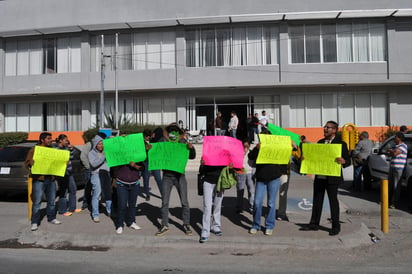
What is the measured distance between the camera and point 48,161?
274 inches

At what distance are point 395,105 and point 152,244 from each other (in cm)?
2104

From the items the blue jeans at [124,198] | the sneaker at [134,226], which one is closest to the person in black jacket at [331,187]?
the sneaker at [134,226]

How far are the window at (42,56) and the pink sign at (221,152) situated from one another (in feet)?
68.4

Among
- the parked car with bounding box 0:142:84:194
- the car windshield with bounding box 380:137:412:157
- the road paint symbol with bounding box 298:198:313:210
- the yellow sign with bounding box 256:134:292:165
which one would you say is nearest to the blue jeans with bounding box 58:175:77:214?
the parked car with bounding box 0:142:84:194

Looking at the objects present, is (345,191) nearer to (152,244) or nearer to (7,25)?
(152,244)

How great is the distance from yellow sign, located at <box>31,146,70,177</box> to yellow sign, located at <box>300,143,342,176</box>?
4.59m

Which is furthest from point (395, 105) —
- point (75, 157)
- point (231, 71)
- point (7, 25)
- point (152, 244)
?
point (7, 25)

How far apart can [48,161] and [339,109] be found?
2013 cm

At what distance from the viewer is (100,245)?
6.38m

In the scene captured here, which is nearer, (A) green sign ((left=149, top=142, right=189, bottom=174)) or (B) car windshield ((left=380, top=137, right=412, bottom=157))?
(A) green sign ((left=149, top=142, right=189, bottom=174))

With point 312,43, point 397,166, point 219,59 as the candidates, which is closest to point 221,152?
point 397,166

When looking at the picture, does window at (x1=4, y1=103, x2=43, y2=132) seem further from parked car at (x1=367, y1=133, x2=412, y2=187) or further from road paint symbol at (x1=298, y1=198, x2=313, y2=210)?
parked car at (x1=367, y1=133, x2=412, y2=187)

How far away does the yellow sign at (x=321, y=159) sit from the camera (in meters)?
6.42

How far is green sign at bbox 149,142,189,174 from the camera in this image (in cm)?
655
